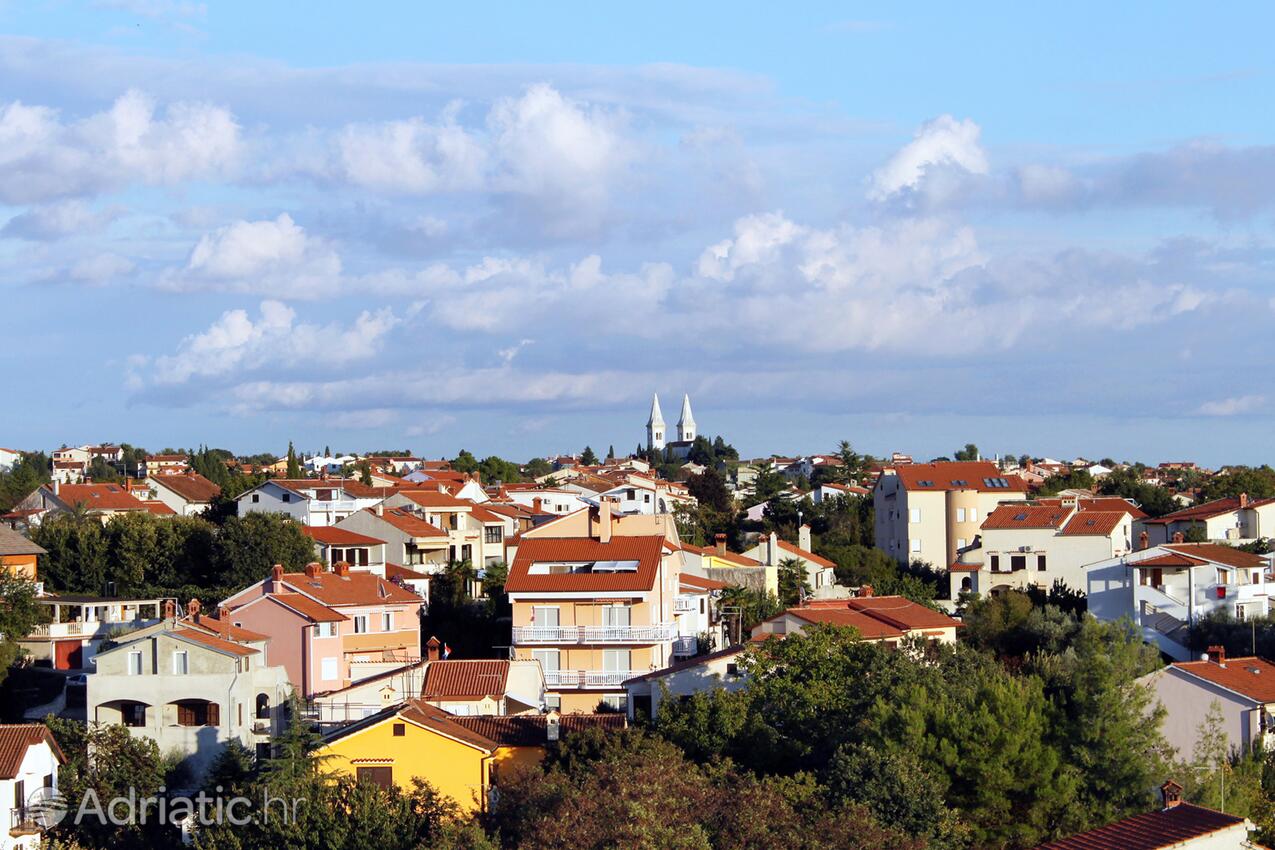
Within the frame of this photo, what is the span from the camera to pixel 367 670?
4578 cm

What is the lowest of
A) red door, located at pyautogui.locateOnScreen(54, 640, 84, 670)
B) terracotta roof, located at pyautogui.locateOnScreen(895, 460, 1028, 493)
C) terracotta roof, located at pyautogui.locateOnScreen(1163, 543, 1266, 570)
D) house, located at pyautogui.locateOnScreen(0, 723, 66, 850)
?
house, located at pyautogui.locateOnScreen(0, 723, 66, 850)

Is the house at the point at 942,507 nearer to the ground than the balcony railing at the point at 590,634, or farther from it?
farther from it

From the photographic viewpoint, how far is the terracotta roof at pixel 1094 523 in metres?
65.5

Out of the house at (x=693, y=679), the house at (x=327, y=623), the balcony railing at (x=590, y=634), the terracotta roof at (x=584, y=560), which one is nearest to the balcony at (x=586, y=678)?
the balcony railing at (x=590, y=634)

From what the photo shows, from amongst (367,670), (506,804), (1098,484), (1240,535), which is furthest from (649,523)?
(1098,484)

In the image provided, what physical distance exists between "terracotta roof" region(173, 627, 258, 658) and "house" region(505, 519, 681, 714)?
9115 mm

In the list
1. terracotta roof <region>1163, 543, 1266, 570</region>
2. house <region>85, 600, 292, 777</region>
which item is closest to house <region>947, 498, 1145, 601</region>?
terracotta roof <region>1163, 543, 1266, 570</region>

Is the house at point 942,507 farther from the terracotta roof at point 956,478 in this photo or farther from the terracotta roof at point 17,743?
the terracotta roof at point 17,743

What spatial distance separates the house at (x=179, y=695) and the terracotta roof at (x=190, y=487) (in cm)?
4544

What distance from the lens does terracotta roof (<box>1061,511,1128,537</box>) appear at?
65475 millimetres

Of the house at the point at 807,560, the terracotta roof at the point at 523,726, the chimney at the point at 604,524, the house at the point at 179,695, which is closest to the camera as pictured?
the terracotta roof at the point at 523,726

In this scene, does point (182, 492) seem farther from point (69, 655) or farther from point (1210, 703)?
point (1210, 703)

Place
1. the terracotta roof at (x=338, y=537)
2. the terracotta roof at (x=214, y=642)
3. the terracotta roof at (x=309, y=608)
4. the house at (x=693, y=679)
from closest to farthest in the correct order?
the terracotta roof at (x=214, y=642)
the house at (x=693, y=679)
the terracotta roof at (x=309, y=608)
the terracotta roof at (x=338, y=537)

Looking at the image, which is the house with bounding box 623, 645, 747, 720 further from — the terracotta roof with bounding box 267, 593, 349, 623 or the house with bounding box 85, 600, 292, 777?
the terracotta roof with bounding box 267, 593, 349, 623
